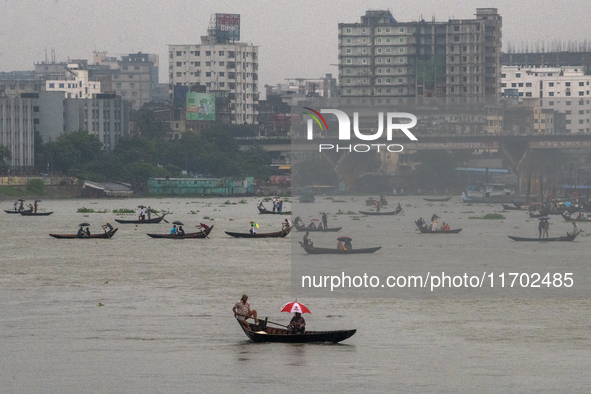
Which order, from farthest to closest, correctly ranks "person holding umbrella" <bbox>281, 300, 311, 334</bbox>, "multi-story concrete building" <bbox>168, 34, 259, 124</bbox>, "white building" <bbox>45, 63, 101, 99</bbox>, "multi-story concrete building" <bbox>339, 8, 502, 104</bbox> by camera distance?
1. "white building" <bbox>45, 63, 101, 99</bbox>
2. "multi-story concrete building" <bbox>168, 34, 259, 124</bbox>
3. "multi-story concrete building" <bbox>339, 8, 502, 104</bbox>
4. "person holding umbrella" <bbox>281, 300, 311, 334</bbox>

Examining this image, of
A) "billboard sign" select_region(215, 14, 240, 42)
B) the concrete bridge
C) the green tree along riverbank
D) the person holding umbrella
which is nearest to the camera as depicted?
the person holding umbrella

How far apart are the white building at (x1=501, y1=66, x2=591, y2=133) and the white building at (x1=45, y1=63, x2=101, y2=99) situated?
257 ft

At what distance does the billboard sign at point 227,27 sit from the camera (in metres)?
178

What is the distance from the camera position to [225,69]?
175375 millimetres

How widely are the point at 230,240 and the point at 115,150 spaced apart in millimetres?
73439

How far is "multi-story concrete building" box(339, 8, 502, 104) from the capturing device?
536 feet

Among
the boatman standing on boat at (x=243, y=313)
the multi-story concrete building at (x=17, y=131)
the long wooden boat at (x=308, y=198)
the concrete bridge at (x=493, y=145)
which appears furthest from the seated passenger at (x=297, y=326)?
the multi-story concrete building at (x=17, y=131)

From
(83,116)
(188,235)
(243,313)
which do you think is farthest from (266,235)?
(83,116)

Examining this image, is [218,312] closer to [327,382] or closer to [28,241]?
[327,382]

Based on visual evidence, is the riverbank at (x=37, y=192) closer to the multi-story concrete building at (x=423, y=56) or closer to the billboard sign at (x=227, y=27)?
the multi-story concrete building at (x=423, y=56)

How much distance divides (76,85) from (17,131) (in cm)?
6330

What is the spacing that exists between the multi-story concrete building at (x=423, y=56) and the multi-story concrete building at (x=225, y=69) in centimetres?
1922

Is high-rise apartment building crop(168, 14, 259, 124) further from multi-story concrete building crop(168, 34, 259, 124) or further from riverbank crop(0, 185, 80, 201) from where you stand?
riverbank crop(0, 185, 80, 201)

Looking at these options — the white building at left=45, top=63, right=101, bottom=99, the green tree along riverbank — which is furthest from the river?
the white building at left=45, top=63, right=101, bottom=99
